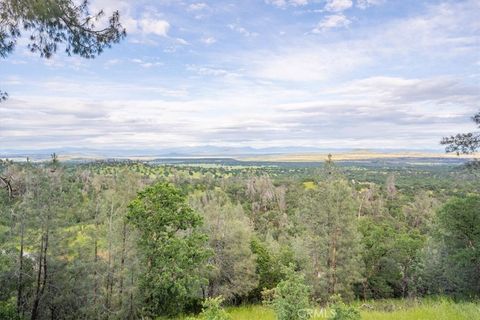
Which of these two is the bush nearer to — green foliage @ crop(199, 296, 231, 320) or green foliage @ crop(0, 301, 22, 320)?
green foliage @ crop(199, 296, 231, 320)

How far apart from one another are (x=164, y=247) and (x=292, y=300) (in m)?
19.1

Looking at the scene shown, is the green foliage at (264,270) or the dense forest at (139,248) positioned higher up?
the dense forest at (139,248)

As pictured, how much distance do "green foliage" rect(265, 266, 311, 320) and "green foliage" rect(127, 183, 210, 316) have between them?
Answer: 60.6 ft

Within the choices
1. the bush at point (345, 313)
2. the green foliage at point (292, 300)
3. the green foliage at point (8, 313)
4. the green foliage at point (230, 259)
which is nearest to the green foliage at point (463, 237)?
the green foliage at point (230, 259)

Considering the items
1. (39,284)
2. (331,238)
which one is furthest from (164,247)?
(331,238)

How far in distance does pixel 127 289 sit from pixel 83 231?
641 cm

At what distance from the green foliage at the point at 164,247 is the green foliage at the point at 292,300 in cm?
1848

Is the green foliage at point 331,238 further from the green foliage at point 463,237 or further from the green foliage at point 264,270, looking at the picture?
the green foliage at point 264,270

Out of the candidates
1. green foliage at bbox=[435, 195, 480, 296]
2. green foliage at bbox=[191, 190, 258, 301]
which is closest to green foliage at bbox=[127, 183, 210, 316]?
green foliage at bbox=[191, 190, 258, 301]

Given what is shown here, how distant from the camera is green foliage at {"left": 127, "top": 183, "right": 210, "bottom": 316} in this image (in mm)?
23719

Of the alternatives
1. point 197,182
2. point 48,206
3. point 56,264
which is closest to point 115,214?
point 48,206

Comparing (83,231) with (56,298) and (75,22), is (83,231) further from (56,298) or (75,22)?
(75,22)

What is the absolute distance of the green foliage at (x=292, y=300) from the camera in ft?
18.9

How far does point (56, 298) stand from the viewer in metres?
26.8
